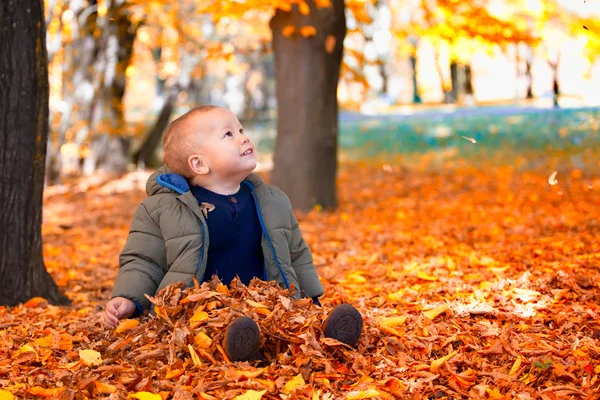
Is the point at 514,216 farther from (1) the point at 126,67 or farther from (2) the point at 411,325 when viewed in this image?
(1) the point at 126,67

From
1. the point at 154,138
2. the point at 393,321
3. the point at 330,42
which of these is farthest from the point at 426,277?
the point at 154,138

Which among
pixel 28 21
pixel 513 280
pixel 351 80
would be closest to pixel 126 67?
pixel 351 80

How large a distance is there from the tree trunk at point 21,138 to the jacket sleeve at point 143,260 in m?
1.42

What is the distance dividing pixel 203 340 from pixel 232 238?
670 millimetres

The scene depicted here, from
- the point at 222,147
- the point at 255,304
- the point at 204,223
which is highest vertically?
the point at 222,147

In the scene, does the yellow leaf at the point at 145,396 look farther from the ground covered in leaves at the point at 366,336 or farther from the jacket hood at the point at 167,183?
the jacket hood at the point at 167,183

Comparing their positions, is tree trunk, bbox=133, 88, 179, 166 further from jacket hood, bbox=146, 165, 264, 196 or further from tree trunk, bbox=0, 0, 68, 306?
jacket hood, bbox=146, 165, 264, 196

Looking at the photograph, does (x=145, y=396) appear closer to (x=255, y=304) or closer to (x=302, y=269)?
(x=255, y=304)

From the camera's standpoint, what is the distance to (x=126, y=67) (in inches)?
591

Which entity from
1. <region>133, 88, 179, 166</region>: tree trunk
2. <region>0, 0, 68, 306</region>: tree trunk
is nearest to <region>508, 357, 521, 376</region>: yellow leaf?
<region>0, 0, 68, 306</region>: tree trunk

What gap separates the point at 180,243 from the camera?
3340mm

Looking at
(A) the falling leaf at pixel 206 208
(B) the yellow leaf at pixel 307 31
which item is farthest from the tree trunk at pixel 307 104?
(A) the falling leaf at pixel 206 208

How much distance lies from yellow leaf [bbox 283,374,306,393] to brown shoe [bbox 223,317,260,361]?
0.70 feet

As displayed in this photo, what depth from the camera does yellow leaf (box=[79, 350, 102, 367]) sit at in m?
3.10
